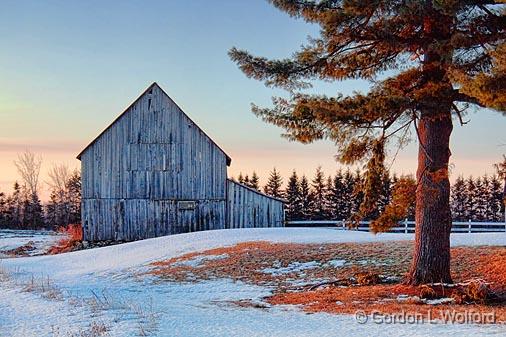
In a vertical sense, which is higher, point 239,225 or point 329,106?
point 329,106


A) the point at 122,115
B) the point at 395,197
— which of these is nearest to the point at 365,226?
the point at 122,115

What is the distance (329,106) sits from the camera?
11.9 m

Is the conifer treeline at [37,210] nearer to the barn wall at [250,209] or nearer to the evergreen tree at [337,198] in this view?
the evergreen tree at [337,198]

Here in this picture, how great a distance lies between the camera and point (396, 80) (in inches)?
516

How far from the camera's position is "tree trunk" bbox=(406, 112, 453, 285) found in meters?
12.6

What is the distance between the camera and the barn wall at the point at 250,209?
107 feet

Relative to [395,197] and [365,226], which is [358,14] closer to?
[395,197]


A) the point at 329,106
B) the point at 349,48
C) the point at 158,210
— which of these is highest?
the point at 349,48

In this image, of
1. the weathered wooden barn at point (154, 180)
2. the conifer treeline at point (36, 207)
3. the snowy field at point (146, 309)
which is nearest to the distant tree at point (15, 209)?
the conifer treeline at point (36, 207)

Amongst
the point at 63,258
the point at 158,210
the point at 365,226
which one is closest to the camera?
the point at 63,258

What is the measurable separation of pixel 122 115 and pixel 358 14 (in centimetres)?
2282

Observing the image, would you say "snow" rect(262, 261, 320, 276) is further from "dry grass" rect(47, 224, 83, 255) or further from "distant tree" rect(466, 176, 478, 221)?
"distant tree" rect(466, 176, 478, 221)

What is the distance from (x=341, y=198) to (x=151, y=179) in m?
31.8

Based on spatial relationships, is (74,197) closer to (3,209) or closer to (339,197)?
(3,209)
